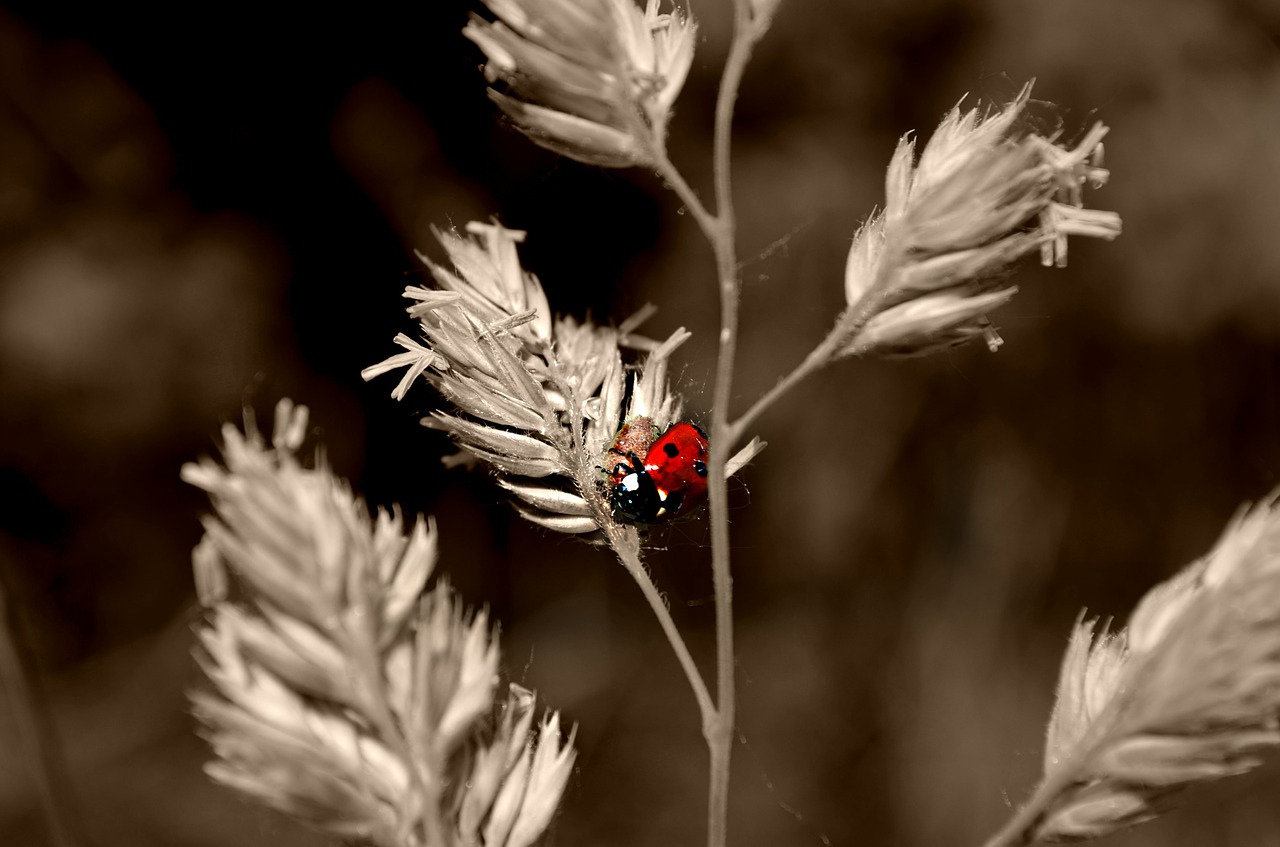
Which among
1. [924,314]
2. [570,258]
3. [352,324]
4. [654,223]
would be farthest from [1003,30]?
[924,314]

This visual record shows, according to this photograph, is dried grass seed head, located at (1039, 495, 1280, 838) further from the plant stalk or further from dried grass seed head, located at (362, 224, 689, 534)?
the plant stalk

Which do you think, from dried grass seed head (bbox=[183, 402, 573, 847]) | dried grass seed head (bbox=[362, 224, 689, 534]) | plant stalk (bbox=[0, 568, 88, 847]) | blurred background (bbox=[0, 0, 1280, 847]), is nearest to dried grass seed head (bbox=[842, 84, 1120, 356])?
dried grass seed head (bbox=[362, 224, 689, 534])

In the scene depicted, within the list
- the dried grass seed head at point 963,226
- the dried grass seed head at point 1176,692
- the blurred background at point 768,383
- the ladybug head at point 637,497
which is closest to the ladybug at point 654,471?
the ladybug head at point 637,497

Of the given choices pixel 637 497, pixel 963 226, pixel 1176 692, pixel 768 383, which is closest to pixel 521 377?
pixel 637 497

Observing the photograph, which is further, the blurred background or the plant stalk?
the blurred background

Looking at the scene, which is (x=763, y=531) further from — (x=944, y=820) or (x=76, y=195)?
(x=76, y=195)

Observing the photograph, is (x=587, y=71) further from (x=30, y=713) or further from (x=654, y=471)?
(x=30, y=713)
